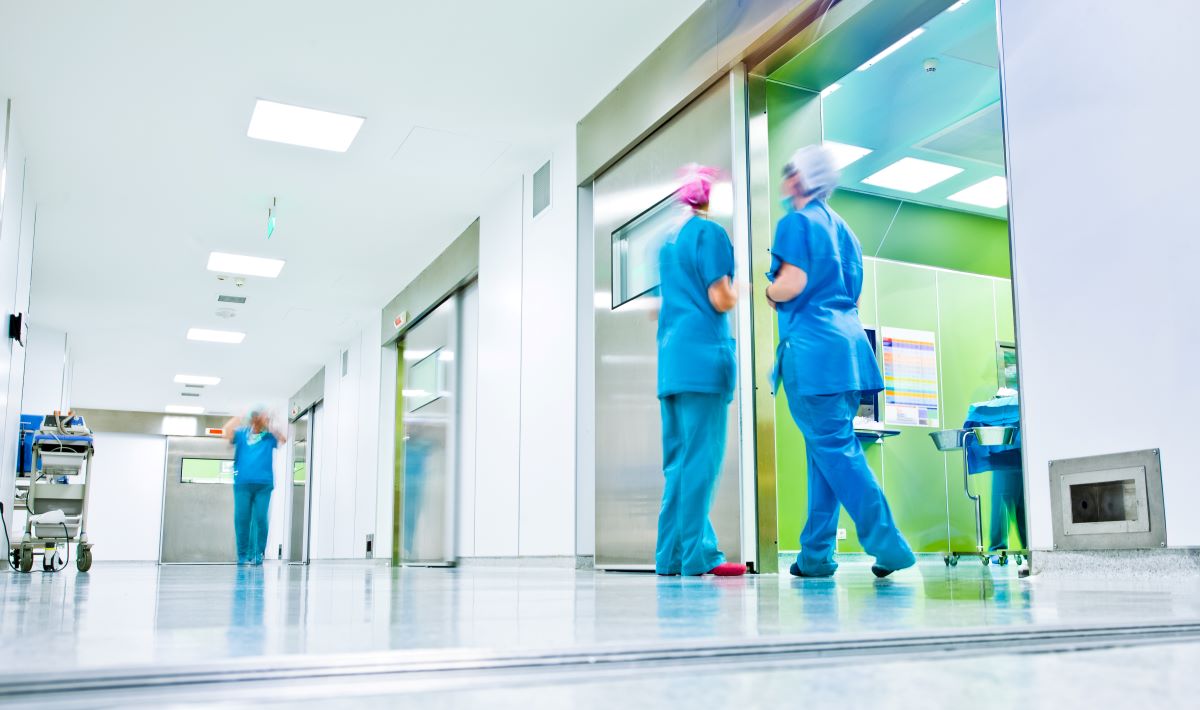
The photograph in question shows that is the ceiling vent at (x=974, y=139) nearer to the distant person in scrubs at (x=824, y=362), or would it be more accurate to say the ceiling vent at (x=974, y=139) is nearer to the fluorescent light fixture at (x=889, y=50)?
the fluorescent light fixture at (x=889, y=50)

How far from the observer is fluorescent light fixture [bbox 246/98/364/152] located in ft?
21.9

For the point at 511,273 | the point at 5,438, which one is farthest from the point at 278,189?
the point at 5,438

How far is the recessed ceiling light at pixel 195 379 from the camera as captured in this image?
1600 cm

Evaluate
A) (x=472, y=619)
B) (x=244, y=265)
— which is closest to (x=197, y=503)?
(x=244, y=265)

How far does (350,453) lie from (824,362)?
9740mm

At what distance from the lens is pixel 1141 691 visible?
35.3 inches

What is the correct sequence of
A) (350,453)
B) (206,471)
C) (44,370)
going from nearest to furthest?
(44,370) < (350,453) < (206,471)

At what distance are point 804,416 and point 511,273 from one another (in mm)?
4452

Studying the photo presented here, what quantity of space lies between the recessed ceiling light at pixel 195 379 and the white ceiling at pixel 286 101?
4.50 meters

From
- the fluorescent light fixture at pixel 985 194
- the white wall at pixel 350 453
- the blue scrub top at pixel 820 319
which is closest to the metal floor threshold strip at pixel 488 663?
the blue scrub top at pixel 820 319

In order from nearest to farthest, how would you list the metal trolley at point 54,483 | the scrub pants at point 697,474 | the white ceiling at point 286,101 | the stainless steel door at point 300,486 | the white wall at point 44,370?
the scrub pants at point 697,474
the white ceiling at point 286,101
the metal trolley at point 54,483
the white wall at point 44,370
the stainless steel door at point 300,486

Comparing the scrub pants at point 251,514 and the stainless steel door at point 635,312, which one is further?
the scrub pants at point 251,514

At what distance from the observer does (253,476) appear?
10.9 meters

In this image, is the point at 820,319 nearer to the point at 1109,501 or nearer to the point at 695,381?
the point at 695,381
